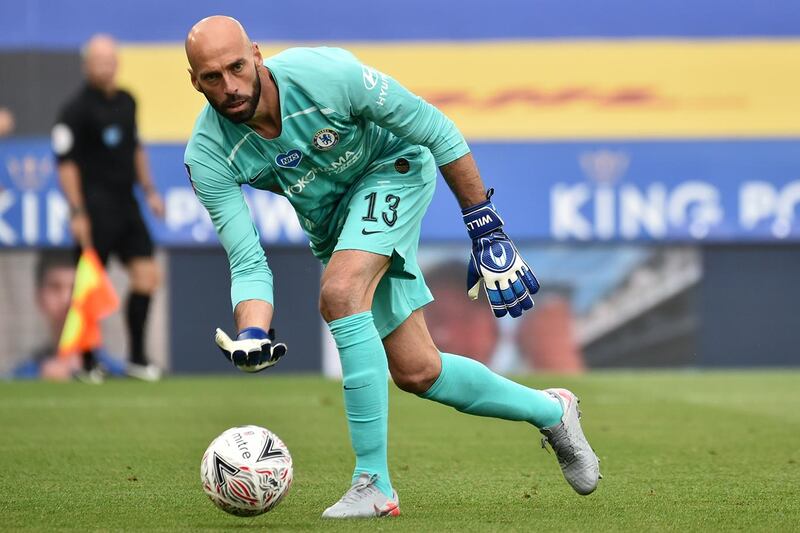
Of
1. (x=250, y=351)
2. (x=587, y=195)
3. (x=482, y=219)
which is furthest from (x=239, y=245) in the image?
(x=587, y=195)

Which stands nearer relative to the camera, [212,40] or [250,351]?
[250,351]

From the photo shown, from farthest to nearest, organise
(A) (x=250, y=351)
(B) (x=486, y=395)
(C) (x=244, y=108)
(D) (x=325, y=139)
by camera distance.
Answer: (B) (x=486, y=395)
(D) (x=325, y=139)
(C) (x=244, y=108)
(A) (x=250, y=351)

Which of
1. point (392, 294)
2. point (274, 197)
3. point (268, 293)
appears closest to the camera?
point (268, 293)

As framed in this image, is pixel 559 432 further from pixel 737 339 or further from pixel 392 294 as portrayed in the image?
pixel 737 339

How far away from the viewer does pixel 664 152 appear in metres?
13.5

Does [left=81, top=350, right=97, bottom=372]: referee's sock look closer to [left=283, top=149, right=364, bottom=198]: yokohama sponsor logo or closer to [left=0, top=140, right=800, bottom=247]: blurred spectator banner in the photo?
[left=0, top=140, right=800, bottom=247]: blurred spectator banner

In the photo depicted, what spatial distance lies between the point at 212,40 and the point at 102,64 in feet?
24.9

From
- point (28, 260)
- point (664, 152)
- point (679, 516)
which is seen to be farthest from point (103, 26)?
point (679, 516)

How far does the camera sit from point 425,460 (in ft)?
22.2

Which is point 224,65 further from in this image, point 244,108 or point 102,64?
point 102,64

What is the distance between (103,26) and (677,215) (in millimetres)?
5313

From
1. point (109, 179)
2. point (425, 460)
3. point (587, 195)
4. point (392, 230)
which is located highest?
point (392, 230)

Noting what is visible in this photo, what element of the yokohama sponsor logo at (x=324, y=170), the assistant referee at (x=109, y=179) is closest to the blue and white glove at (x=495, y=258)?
the yokohama sponsor logo at (x=324, y=170)

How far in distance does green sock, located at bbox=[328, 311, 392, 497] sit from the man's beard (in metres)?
0.72
